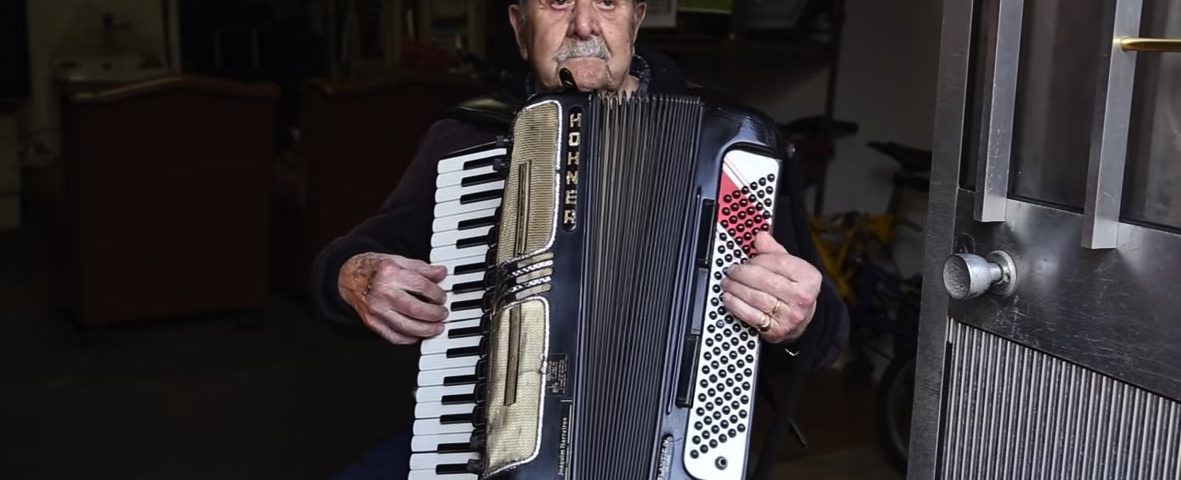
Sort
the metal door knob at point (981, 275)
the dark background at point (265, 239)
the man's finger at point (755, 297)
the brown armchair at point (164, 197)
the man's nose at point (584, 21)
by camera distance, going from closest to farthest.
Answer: the metal door knob at point (981, 275) < the man's finger at point (755, 297) < the man's nose at point (584, 21) < the dark background at point (265, 239) < the brown armchair at point (164, 197)

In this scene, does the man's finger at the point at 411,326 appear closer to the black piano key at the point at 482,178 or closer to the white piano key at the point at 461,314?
the white piano key at the point at 461,314

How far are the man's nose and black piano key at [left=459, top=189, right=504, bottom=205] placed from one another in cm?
29

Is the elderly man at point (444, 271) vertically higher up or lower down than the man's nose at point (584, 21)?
lower down

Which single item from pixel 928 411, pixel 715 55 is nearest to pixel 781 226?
pixel 928 411

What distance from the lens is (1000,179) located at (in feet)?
4.53

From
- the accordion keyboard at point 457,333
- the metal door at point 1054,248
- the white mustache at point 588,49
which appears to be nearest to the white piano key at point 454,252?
the accordion keyboard at point 457,333

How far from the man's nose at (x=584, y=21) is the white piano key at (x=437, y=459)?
629 mm

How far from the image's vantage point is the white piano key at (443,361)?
5.45 ft

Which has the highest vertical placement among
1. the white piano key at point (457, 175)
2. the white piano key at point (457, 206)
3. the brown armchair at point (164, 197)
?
the white piano key at point (457, 175)

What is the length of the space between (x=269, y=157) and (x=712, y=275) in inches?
126

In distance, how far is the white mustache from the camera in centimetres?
177

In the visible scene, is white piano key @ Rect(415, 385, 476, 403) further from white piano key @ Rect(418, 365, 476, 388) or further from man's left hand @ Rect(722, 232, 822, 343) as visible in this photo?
man's left hand @ Rect(722, 232, 822, 343)

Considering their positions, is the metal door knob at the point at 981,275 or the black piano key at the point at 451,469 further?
the black piano key at the point at 451,469

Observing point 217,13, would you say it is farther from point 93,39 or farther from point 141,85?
point 141,85
